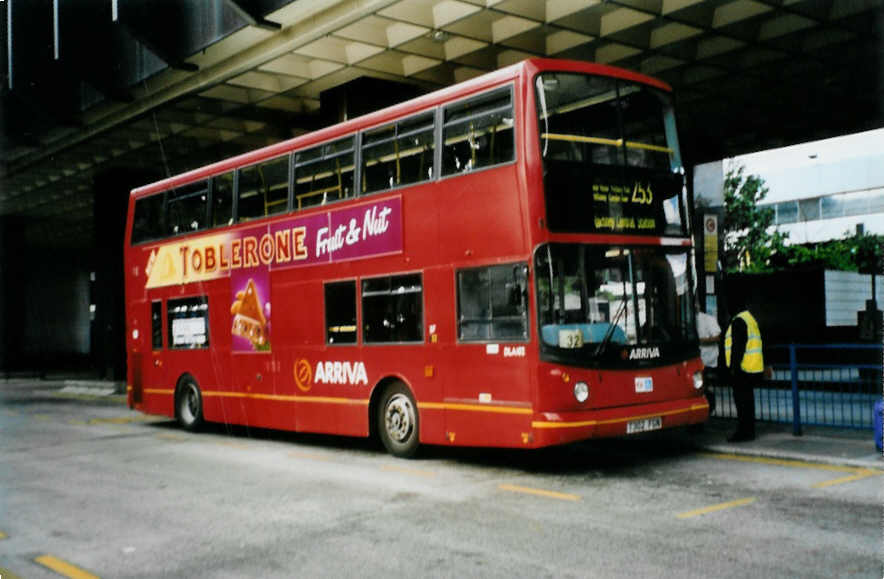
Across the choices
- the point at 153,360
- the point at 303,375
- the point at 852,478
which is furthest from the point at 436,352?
the point at 153,360

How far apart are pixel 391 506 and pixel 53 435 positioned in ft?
31.4

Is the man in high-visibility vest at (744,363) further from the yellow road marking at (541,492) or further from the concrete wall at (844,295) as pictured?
the concrete wall at (844,295)

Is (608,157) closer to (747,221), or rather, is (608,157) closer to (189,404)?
(189,404)

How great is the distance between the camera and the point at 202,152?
27.2 metres

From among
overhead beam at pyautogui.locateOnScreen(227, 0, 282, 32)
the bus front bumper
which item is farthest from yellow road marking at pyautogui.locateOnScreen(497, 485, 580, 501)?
overhead beam at pyautogui.locateOnScreen(227, 0, 282, 32)

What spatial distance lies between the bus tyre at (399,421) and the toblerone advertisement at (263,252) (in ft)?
5.85

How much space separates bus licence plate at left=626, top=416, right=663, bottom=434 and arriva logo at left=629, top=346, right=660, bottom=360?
658 millimetres

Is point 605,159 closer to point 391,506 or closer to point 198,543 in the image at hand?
point 391,506

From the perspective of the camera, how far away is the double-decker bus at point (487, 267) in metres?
8.89

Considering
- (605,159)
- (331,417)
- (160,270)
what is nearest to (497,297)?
(605,159)

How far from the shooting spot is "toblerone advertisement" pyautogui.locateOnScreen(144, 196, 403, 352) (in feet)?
35.9

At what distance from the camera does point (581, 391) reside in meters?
8.85

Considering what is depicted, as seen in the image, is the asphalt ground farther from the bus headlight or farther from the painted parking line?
the bus headlight

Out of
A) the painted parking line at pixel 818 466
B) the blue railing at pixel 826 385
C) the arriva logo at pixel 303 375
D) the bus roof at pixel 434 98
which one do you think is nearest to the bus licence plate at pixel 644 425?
the painted parking line at pixel 818 466
